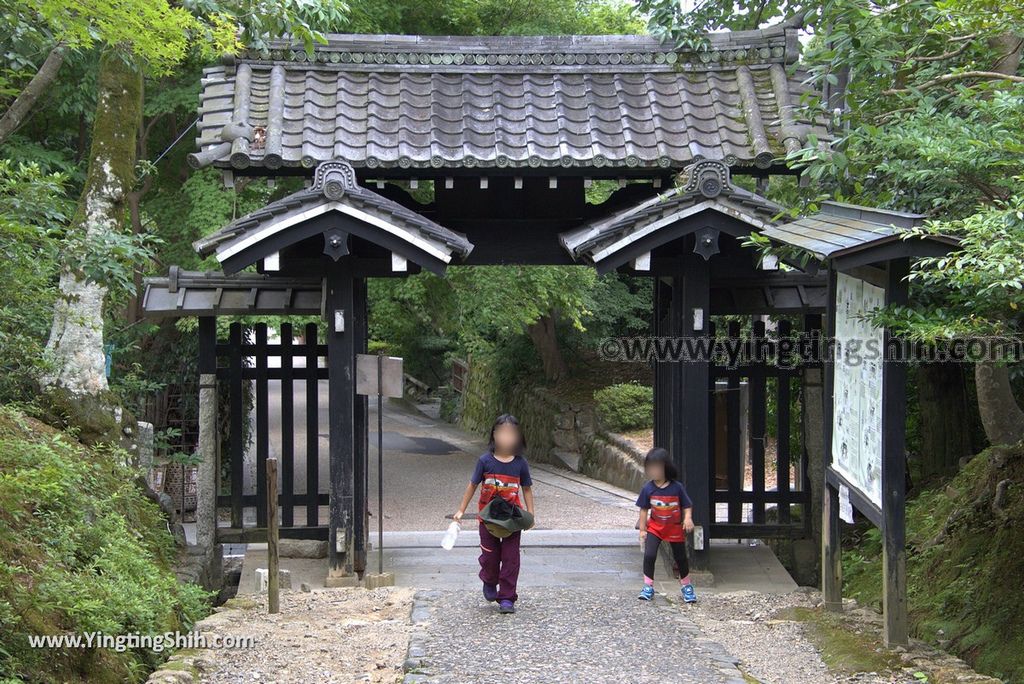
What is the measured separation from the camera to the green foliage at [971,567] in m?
7.25

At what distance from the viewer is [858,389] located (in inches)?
272

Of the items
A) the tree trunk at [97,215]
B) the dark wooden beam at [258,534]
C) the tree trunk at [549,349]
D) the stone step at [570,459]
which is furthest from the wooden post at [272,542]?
the tree trunk at [549,349]

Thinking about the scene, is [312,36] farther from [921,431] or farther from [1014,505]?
[921,431]

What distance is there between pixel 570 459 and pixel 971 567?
41.0ft

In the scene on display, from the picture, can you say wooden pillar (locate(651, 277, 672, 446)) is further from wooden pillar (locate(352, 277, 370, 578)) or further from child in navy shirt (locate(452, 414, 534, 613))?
wooden pillar (locate(352, 277, 370, 578))

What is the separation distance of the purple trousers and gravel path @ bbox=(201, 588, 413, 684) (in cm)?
76

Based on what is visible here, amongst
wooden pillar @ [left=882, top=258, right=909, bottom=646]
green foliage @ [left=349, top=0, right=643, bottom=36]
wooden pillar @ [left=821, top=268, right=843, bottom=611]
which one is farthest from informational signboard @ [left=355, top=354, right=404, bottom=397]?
green foliage @ [left=349, top=0, right=643, bottom=36]

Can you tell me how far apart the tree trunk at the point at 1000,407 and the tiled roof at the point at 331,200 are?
187 inches

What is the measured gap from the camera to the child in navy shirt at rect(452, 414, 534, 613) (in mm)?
7922

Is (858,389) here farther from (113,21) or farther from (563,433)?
(563,433)

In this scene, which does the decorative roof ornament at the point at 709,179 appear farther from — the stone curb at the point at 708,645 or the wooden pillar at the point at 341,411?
the stone curb at the point at 708,645

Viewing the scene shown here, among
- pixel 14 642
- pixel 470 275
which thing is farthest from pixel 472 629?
pixel 470 275

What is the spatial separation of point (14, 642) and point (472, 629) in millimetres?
3210

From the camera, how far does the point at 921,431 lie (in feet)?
38.8
